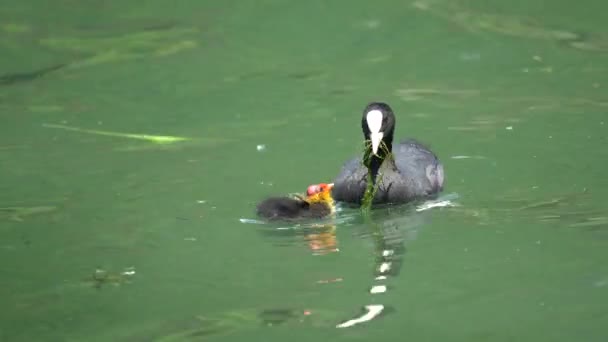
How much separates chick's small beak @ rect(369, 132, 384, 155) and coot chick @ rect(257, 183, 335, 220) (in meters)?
0.45

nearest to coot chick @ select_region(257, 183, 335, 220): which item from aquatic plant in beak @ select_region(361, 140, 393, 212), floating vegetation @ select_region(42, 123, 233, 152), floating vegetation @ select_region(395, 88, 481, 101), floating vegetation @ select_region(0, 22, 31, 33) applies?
aquatic plant in beak @ select_region(361, 140, 393, 212)

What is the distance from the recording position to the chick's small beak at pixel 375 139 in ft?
24.3

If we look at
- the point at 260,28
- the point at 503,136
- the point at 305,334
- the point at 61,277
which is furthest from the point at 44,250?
the point at 260,28

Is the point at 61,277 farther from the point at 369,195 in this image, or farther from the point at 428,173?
the point at 428,173

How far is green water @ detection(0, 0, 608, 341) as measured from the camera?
18.9 feet

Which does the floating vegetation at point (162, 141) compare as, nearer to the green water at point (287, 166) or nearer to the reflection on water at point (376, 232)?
the green water at point (287, 166)

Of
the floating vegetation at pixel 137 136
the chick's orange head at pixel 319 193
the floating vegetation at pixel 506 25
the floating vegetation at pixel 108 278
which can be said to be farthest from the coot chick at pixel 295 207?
the floating vegetation at pixel 506 25

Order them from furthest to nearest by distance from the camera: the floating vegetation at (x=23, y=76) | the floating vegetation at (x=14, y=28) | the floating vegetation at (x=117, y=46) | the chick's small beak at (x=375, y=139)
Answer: the floating vegetation at (x=14, y=28), the floating vegetation at (x=117, y=46), the floating vegetation at (x=23, y=76), the chick's small beak at (x=375, y=139)

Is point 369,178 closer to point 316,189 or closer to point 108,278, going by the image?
point 316,189

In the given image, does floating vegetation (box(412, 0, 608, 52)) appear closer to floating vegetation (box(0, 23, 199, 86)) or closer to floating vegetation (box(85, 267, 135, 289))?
floating vegetation (box(0, 23, 199, 86))

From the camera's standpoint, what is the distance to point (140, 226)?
723 centimetres

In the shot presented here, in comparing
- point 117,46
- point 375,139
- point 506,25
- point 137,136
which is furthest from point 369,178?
point 117,46

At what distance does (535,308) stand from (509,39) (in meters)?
6.14

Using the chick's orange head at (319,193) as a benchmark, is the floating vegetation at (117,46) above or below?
above
